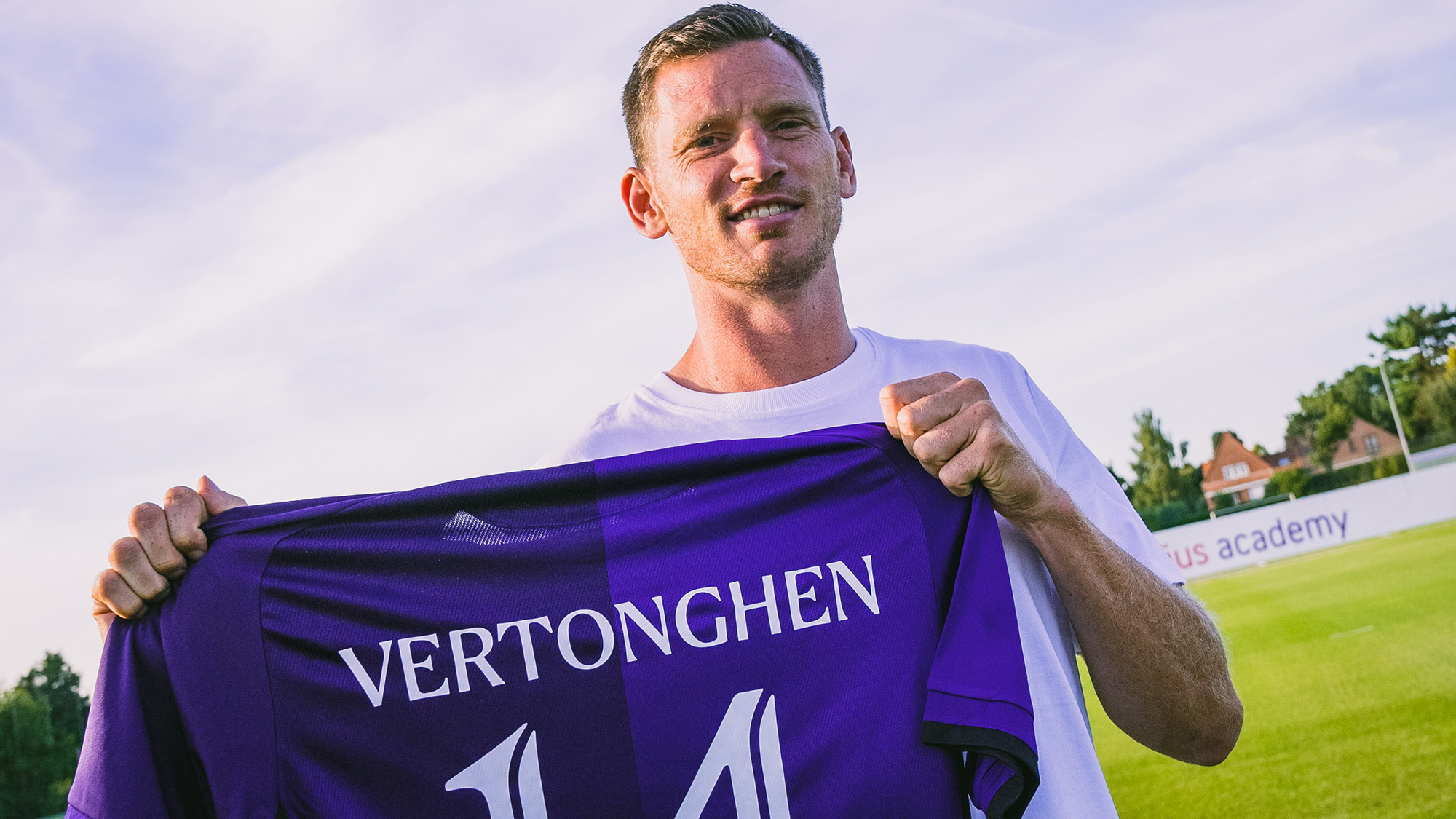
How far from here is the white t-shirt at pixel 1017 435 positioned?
6.20ft

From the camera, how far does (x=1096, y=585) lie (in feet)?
6.20

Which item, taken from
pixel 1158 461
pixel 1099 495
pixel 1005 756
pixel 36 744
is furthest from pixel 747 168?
pixel 1158 461

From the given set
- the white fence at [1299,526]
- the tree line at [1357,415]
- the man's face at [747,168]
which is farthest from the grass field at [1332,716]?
the tree line at [1357,415]

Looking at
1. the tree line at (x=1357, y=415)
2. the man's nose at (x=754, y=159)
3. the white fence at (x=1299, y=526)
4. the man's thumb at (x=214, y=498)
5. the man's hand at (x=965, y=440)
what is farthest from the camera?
the tree line at (x=1357, y=415)

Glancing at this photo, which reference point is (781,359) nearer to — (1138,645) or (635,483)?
(635,483)

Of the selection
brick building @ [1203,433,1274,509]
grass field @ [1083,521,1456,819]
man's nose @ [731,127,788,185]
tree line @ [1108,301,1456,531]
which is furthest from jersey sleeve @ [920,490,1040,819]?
brick building @ [1203,433,1274,509]

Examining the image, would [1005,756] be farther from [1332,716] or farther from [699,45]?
[1332,716]

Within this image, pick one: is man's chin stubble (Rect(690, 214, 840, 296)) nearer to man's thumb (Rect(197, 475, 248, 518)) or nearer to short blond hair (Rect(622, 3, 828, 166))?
short blond hair (Rect(622, 3, 828, 166))

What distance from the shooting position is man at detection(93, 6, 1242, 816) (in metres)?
1.88

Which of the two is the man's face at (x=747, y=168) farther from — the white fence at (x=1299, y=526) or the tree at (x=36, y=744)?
the tree at (x=36, y=744)

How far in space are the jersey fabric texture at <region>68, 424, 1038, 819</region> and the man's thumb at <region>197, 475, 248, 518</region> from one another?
74mm

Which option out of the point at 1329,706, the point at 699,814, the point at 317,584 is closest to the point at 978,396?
the point at 699,814

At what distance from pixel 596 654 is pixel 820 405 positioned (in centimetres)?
76

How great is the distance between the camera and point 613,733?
187cm
